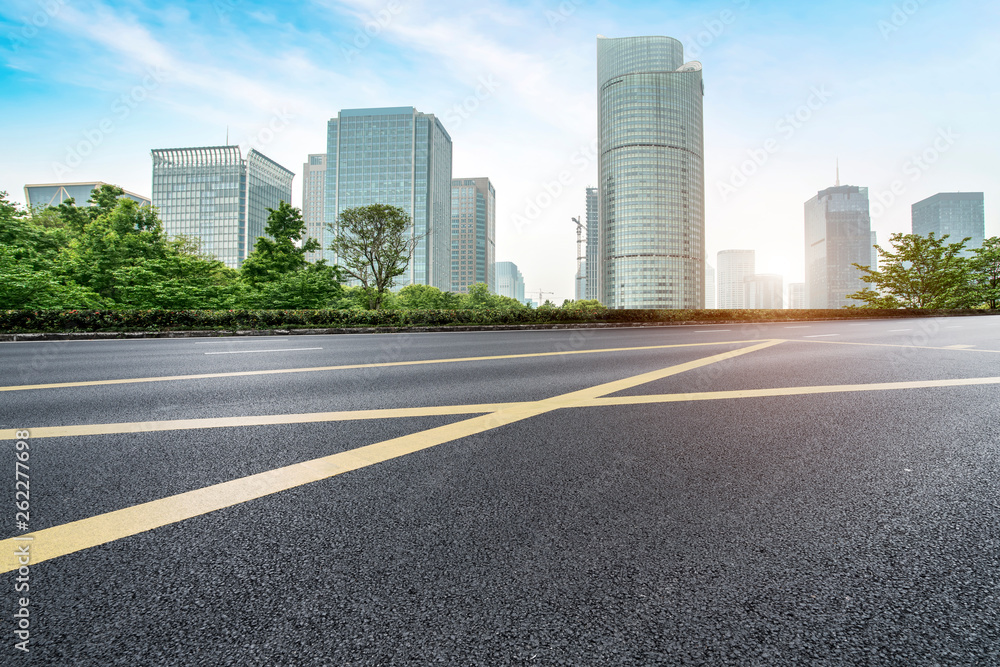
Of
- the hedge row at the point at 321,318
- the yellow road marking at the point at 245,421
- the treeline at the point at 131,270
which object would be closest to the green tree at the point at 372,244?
the treeline at the point at 131,270

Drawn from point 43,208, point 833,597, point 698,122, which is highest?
point 698,122

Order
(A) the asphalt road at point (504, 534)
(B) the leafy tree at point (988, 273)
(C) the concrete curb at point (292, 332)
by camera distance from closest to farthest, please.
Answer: (A) the asphalt road at point (504, 534) < (C) the concrete curb at point (292, 332) < (B) the leafy tree at point (988, 273)

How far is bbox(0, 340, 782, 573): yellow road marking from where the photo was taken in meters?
1.65

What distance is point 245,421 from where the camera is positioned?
3.46 m

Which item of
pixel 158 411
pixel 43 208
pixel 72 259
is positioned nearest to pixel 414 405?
Result: pixel 158 411

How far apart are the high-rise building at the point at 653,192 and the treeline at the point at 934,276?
75.6 metres

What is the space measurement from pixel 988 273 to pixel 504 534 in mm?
53224

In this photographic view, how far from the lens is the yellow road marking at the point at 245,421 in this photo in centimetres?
318

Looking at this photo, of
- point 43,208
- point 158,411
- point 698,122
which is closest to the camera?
point 158,411

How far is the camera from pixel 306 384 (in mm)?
5062

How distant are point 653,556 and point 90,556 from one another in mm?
1904

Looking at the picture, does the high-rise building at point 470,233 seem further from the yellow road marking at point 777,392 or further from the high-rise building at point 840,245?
the yellow road marking at point 777,392

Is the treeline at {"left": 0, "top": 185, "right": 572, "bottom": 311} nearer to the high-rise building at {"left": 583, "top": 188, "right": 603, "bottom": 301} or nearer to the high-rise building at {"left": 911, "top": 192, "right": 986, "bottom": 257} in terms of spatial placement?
the high-rise building at {"left": 583, "top": 188, "right": 603, "bottom": 301}

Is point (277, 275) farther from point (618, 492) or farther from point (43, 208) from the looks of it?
point (618, 492)
